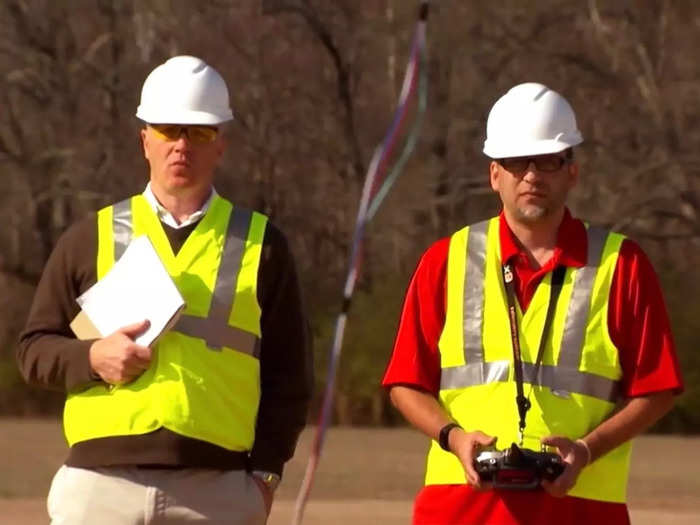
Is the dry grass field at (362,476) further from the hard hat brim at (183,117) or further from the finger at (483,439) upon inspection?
the finger at (483,439)

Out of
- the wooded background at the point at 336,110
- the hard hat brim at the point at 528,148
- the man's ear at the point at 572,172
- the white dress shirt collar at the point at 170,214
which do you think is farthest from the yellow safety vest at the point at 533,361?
the wooded background at the point at 336,110

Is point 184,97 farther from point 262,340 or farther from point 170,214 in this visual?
point 262,340

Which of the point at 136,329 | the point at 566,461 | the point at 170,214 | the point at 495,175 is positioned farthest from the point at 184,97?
the point at 566,461

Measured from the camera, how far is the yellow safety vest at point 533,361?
5371 mm

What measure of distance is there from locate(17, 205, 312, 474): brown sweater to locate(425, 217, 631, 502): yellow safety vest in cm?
45

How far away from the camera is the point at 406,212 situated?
27141 mm

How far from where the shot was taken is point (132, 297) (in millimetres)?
5539

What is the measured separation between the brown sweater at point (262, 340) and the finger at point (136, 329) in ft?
0.42

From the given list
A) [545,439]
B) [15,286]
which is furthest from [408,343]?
[15,286]

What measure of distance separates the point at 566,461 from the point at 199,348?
1035 millimetres

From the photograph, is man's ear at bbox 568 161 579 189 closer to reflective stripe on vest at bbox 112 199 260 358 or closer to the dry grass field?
reflective stripe on vest at bbox 112 199 260 358

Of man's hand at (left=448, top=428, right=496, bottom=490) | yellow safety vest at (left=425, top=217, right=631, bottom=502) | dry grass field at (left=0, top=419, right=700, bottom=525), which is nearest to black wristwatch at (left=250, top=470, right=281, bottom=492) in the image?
yellow safety vest at (left=425, top=217, right=631, bottom=502)

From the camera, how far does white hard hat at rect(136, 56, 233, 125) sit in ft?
18.5

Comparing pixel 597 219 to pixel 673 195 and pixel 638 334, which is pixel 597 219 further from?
pixel 638 334
